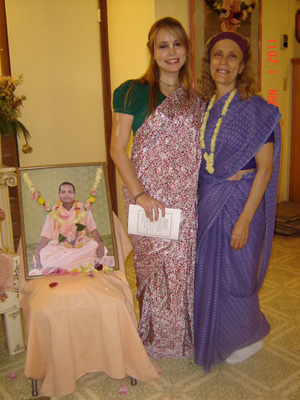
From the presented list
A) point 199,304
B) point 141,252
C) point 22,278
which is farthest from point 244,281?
point 22,278

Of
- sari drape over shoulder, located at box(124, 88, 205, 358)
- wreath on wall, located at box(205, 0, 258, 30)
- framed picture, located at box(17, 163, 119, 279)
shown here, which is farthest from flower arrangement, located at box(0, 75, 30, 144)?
wreath on wall, located at box(205, 0, 258, 30)

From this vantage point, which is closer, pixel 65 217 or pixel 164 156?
pixel 164 156

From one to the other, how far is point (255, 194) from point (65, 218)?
2.91ft

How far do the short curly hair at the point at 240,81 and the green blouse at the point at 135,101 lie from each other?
0.29 meters

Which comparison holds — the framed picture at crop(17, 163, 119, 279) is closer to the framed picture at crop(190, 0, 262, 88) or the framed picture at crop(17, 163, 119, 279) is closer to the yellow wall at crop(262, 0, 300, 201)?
the framed picture at crop(190, 0, 262, 88)

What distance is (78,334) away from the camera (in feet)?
5.85

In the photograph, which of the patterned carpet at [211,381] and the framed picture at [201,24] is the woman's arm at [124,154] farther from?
the framed picture at [201,24]

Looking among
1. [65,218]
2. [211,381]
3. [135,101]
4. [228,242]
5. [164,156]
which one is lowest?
[211,381]

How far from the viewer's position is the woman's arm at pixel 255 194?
6.03ft

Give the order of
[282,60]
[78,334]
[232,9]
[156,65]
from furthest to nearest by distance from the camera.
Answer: [282,60] < [232,9] < [156,65] < [78,334]

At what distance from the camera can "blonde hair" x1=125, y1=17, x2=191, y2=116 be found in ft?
5.86

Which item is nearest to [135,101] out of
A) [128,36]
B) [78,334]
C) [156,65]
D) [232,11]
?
[156,65]

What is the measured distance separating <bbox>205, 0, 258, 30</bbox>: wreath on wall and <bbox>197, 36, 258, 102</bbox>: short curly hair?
76.1 inches

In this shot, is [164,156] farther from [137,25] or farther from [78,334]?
[137,25]
